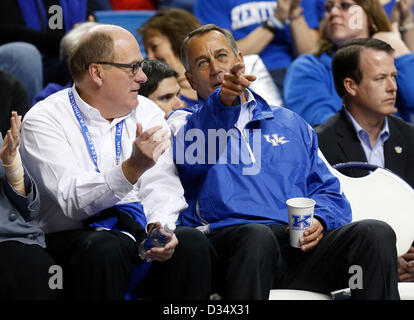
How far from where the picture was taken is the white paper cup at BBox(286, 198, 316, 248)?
2.58m

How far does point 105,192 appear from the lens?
245 cm

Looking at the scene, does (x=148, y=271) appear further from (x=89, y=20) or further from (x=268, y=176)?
(x=89, y=20)

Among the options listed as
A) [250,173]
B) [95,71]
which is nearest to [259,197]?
[250,173]

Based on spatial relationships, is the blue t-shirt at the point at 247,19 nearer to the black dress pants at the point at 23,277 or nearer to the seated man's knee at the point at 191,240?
the seated man's knee at the point at 191,240

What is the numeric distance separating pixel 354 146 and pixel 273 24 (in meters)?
1.38

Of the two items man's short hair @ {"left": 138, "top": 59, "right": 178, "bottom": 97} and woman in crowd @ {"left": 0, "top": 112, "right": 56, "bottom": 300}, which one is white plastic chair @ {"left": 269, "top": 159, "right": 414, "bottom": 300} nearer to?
man's short hair @ {"left": 138, "top": 59, "right": 178, "bottom": 97}

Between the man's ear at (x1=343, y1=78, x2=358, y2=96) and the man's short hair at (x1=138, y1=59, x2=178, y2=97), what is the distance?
3.01ft

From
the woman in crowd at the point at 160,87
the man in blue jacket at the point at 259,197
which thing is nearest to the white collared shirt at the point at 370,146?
the man in blue jacket at the point at 259,197

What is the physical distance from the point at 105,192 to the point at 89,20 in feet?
6.35

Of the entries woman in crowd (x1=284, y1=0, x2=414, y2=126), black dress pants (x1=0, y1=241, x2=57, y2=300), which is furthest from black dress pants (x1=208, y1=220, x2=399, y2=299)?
woman in crowd (x1=284, y1=0, x2=414, y2=126)

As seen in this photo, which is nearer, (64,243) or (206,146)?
(64,243)

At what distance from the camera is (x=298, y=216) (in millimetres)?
2596

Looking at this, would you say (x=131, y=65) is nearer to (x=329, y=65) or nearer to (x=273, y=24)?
(x=329, y=65)
